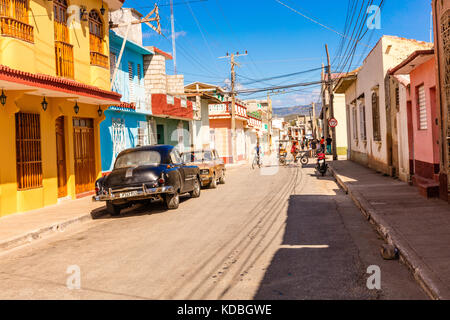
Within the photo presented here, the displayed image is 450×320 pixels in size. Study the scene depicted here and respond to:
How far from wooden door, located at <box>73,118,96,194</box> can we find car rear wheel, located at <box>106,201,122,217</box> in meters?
4.23

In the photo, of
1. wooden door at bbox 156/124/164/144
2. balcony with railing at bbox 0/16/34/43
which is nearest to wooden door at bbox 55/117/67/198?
balcony with railing at bbox 0/16/34/43

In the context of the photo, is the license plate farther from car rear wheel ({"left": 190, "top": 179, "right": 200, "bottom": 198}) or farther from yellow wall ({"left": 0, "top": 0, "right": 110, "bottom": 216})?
car rear wheel ({"left": 190, "top": 179, "right": 200, "bottom": 198})

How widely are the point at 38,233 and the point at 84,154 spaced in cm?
749

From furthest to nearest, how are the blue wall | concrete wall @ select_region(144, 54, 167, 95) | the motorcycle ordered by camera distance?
concrete wall @ select_region(144, 54, 167, 95)
the motorcycle
the blue wall

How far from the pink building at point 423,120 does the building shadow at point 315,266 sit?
4.04 m

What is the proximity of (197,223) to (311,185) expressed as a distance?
8.62 m

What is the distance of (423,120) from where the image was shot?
43.3ft

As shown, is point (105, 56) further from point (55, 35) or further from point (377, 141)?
point (377, 141)

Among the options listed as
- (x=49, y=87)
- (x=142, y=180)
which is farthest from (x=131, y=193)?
(x=49, y=87)

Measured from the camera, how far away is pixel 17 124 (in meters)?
12.8

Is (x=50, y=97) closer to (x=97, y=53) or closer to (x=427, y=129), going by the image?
(x=97, y=53)

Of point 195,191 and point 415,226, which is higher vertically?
point 195,191

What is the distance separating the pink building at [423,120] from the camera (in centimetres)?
1158

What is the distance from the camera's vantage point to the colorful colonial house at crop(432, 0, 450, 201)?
32.4 feet
